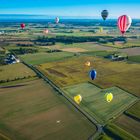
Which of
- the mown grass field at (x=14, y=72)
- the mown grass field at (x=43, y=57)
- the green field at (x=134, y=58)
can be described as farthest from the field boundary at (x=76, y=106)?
the green field at (x=134, y=58)

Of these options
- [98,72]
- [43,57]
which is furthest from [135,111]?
[43,57]

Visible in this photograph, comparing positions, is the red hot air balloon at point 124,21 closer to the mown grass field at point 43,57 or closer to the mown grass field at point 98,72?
the mown grass field at point 98,72

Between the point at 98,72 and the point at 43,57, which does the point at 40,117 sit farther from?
the point at 43,57

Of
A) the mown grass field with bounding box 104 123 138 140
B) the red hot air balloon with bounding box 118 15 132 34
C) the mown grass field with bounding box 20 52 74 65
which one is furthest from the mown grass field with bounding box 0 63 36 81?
the mown grass field with bounding box 104 123 138 140

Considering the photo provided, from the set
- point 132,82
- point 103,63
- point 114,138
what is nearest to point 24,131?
point 114,138

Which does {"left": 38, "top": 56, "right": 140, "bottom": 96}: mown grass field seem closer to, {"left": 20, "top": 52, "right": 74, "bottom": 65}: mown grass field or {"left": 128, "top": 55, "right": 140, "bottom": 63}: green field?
{"left": 20, "top": 52, "right": 74, "bottom": 65}: mown grass field
